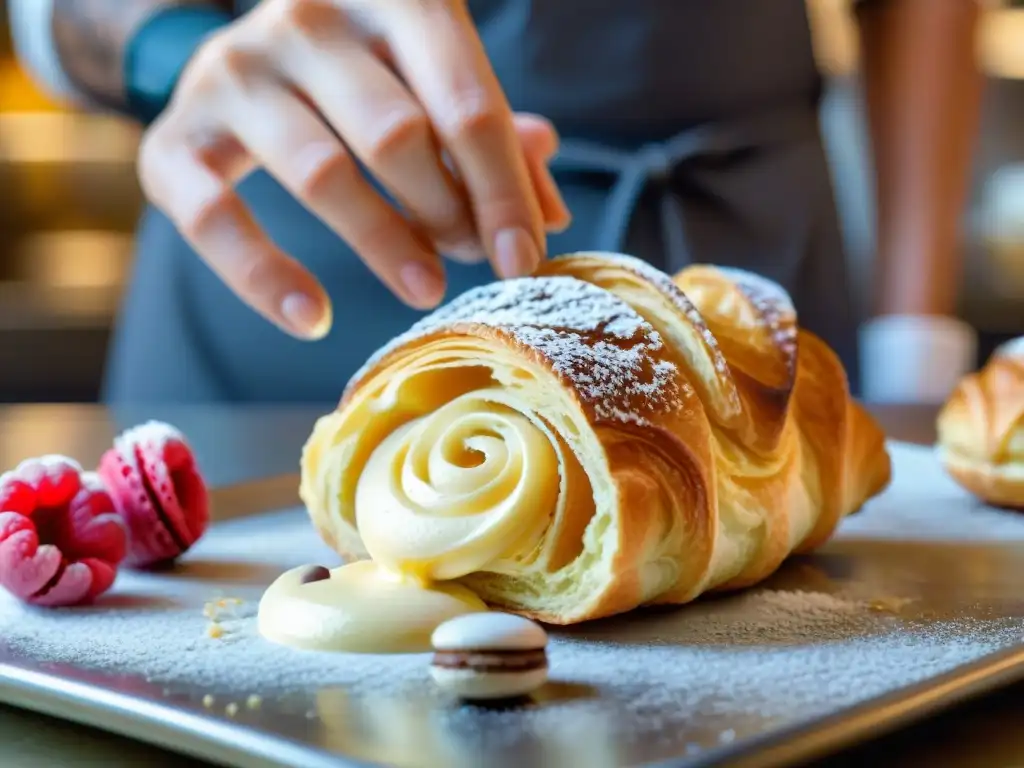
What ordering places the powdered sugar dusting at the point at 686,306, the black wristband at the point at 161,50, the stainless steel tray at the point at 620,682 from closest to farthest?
the stainless steel tray at the point at 620,682, the powdered sugar dusting at the point at 686,306, the black wristband at the point at 161,50

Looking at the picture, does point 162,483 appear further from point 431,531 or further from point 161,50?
point 161,50

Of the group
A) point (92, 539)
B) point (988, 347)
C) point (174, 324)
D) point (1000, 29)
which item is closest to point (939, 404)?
point (174, 324)

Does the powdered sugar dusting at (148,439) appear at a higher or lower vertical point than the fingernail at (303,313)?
lower

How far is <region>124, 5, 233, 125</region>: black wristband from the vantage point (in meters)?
1.58

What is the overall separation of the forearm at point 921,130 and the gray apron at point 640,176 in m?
0.30

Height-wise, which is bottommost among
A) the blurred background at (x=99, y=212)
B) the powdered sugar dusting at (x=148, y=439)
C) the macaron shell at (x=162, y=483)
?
the blurred background at (x=99, y=212)

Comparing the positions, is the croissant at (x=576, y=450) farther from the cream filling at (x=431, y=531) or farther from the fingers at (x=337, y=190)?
the fingers at (x=337, y=190)

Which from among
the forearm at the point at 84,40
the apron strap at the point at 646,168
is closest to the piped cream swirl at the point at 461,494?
the apron strap at the point at 646,168

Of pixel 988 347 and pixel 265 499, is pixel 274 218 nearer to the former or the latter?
pixel 265 499

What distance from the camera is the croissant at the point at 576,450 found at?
2.63 feet

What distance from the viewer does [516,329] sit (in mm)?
839

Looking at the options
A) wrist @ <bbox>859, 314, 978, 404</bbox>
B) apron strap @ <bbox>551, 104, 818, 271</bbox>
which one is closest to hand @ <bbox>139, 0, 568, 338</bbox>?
apron strap @ <bbox>551, 104, 818, 271</bbox>

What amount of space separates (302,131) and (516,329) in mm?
326

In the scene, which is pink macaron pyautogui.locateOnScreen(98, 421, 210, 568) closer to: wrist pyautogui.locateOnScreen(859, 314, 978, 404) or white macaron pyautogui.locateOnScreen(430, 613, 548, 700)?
white macaron pyautogui.locateOnScreen(430, 613, 548, 700)
